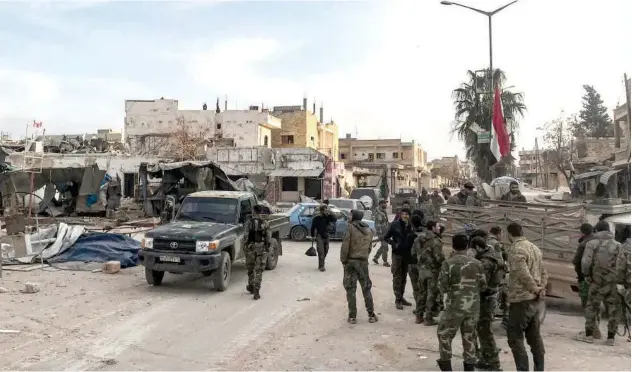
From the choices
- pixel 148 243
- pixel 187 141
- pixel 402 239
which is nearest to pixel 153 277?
pixel 148 243

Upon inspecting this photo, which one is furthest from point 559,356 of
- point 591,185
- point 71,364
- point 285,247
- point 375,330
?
point 591,185

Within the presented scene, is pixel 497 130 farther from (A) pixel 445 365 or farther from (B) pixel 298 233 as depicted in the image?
(A) pixel 445 365

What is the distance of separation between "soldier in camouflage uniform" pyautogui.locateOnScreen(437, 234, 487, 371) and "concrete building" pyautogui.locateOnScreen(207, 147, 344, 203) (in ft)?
106

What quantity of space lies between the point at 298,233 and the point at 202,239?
9781 mm

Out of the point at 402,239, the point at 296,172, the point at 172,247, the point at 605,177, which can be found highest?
the point at 296,172

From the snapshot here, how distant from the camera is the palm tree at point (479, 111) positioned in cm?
2706

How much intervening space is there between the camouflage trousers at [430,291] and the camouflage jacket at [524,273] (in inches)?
81.8

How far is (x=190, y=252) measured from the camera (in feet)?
33.2

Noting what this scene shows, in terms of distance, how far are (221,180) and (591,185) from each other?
14.2 meters

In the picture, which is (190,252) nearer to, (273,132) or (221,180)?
(221,180)

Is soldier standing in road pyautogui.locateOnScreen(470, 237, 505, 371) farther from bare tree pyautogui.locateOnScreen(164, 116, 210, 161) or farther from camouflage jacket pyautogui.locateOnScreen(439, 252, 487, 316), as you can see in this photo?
bare tree pyautogui.locateOnScreen(164, 116, 210, 161)

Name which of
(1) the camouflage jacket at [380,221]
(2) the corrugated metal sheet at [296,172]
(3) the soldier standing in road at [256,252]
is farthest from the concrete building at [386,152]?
(3) the soldier standing in road at [256,252]

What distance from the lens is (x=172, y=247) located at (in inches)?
402

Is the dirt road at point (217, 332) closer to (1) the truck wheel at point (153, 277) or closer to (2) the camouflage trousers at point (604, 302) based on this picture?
(1) the truck wheel at point (153, 277)
